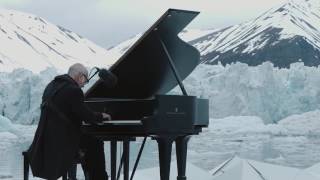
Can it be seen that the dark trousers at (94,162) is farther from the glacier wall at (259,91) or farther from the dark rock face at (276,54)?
the dark rock face at (276,54)

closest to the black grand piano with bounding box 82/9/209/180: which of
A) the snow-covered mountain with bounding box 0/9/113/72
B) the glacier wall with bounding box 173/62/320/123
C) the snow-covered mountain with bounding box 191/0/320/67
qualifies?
the glacier wall with bounding box 173/62/320/123

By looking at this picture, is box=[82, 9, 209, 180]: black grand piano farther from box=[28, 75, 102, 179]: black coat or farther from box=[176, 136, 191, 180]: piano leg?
box=[28, 75, 102, 179]: black coat

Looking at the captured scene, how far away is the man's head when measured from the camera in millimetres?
4555

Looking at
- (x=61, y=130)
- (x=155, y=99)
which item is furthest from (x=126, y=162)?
(x=61, y=130)

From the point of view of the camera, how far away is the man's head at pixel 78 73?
14.9ft

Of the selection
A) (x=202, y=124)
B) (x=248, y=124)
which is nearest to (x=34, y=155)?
(x=202, y=124)

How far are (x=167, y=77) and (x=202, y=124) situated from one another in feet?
2.75

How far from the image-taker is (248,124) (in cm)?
3575

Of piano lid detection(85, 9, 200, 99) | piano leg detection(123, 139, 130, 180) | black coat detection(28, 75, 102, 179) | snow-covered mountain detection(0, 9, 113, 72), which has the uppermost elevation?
piano lid detection(85, 9, 200, 99)

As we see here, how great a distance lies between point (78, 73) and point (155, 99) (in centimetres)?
83

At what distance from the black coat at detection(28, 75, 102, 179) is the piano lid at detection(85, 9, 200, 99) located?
1.23 meters

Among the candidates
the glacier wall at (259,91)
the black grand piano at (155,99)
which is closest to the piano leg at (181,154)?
the black grand piano at (155,99)

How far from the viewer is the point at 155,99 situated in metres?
5.18

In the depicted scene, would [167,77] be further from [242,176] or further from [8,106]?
[8,106]
